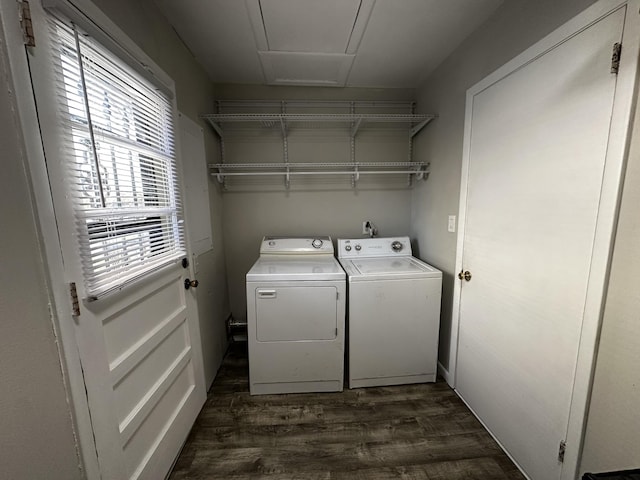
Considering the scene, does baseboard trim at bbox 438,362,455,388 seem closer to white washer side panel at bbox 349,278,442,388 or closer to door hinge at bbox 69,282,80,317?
white washer side panel at bbox 349,278,442,388

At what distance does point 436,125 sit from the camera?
2.01 metres

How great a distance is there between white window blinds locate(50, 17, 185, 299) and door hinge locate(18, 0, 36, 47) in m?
0.07

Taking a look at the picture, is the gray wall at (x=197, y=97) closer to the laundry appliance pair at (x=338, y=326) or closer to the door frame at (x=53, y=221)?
the door frame at (x=53, y=221)

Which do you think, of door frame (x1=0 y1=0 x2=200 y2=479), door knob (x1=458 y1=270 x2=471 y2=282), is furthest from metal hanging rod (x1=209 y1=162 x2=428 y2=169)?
door frame (x1=0 y1=0 x2=200 y2=479)

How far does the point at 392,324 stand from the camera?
5.92 ft

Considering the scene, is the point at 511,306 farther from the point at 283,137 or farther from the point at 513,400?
the point at 283,137

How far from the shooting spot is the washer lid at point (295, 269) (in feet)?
5.59

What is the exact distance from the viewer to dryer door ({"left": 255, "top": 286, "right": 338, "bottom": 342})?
1.70m

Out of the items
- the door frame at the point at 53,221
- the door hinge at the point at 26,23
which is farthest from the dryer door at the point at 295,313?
the door hinge at the point at 26,23

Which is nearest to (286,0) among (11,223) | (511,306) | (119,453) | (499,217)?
(11,223)

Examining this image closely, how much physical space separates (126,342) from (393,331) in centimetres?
159

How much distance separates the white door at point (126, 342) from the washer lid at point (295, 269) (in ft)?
1.62

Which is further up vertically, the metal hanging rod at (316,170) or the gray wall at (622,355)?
the metal hanging rod at (316,170)

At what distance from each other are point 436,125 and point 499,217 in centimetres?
103
